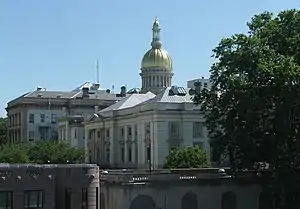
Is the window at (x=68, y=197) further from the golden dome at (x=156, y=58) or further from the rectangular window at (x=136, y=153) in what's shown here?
the golden dome at (x=156, y=58)

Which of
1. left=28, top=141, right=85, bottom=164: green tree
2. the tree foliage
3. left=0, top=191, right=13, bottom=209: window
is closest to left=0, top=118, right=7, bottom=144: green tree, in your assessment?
the tree foliage

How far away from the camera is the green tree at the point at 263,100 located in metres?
45.8

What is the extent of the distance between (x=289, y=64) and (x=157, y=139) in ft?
121

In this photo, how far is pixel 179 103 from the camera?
80750 mm

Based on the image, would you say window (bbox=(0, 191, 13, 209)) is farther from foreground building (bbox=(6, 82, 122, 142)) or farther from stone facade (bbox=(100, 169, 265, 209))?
foreground building (bbox=(6, 82, 122, 142))

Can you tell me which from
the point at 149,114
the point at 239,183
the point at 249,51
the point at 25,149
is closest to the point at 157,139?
the point at 149,114

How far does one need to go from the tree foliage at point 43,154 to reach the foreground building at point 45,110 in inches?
1525

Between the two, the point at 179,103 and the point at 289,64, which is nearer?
the point at 289,64

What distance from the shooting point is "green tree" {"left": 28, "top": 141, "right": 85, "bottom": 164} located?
263 ft

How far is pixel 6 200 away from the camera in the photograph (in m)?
37.3

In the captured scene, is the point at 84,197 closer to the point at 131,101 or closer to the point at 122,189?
the point at 122,189

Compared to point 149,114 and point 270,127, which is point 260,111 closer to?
point 270,127

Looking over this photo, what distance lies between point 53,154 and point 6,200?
4407cm

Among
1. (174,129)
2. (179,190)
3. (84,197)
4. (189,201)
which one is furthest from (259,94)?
(174,129)
